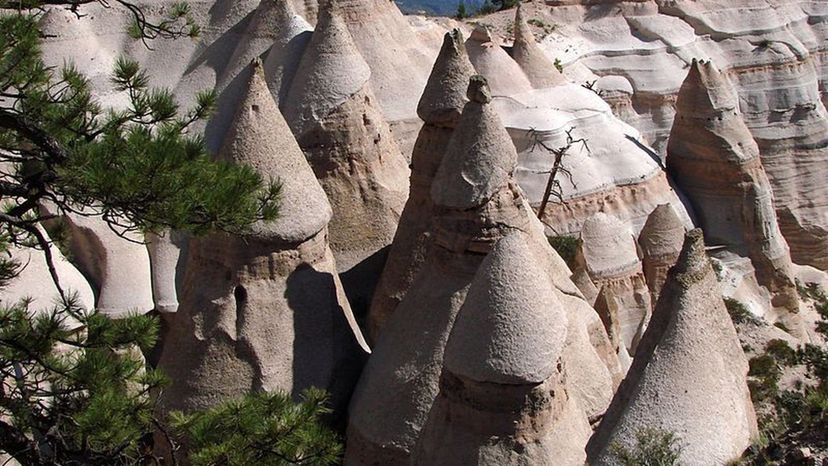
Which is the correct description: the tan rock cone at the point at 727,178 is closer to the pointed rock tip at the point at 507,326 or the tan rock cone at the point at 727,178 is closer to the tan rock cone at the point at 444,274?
the tan rock cone at the point at 444,274

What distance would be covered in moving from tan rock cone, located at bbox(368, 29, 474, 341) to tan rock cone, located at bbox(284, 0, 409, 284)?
1.29m

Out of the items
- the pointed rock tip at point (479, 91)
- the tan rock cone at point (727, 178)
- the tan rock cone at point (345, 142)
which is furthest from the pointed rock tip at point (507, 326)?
the tan rock cone at point (727, 178)

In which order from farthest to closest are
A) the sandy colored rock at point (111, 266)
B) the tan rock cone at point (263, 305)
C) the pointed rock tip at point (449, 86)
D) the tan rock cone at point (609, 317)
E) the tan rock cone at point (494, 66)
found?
the tan rock cone at point (494, 66) < the sandy colored rock at point (111, 266) < the tan rock cone at point (609, 317) < the pointed rock tip at point (449, 86) < the tan rock cone at point (263, 305)

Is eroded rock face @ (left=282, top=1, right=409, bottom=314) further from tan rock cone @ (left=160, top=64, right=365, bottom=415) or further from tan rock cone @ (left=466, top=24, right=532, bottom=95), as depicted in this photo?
tan rock cone @ (left=466, top=24, right=532, bottom=95)

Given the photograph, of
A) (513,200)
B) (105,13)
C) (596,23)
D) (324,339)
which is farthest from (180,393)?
(596,23)

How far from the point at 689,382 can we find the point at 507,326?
135 centimetres

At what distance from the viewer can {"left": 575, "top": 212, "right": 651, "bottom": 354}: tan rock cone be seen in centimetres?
1681

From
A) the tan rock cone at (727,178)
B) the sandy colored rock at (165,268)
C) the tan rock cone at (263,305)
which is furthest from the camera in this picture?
the tan rock cone at (727,178)

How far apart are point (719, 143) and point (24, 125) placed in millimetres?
18138

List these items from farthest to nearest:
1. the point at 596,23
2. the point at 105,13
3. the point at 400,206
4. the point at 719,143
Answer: the point at 596,23 < the point at 719,143 < the point at 105,13 < the point at 400,206

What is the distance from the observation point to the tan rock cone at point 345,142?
39.6 feet

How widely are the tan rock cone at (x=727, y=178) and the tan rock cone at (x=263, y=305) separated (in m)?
14.2

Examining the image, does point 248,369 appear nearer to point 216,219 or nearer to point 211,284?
point 211,284

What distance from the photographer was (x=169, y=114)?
23.0ft
